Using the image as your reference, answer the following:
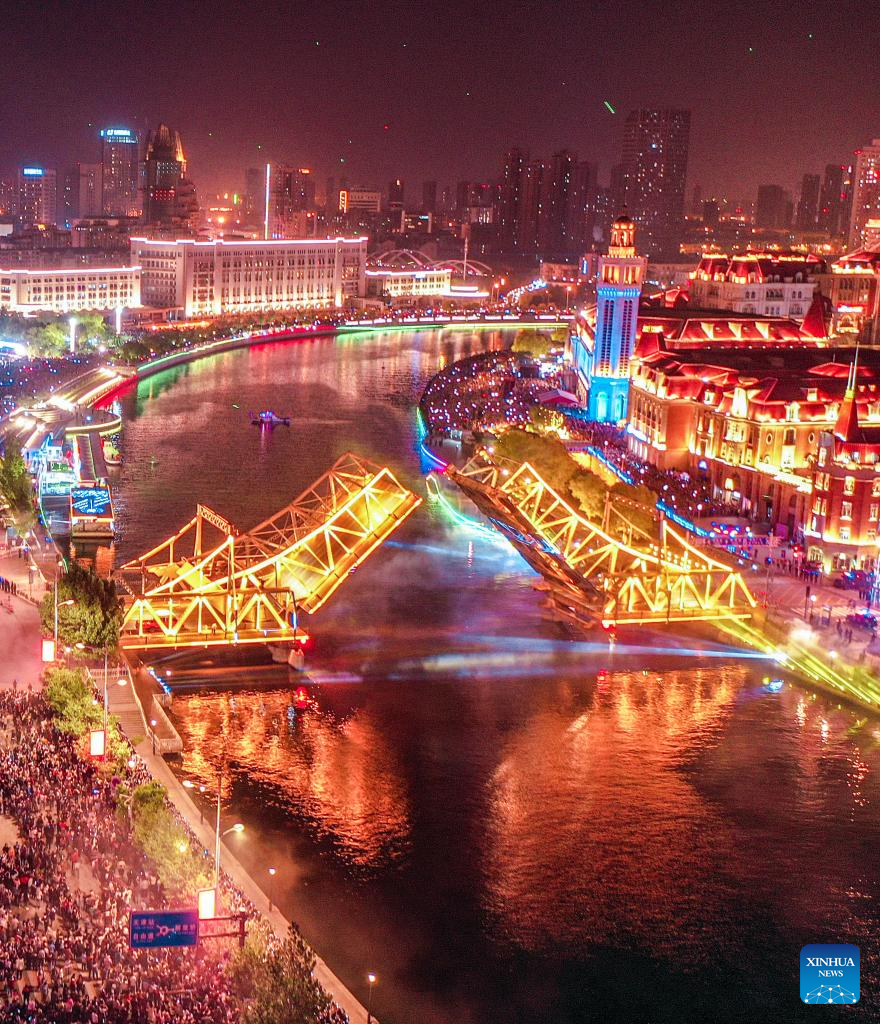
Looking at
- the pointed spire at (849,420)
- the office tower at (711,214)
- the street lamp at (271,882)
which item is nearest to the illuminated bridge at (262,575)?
the street lamp at (271,882)

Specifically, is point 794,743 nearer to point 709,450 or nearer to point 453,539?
point 453,539

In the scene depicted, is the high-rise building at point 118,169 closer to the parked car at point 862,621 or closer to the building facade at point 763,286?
the building facade at point 763,286

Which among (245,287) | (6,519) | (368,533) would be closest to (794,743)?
(368,533)

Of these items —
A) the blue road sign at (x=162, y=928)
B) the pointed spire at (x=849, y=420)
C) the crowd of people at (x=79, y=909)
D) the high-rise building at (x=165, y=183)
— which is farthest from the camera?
the high-rise building at (x=165, y=183)

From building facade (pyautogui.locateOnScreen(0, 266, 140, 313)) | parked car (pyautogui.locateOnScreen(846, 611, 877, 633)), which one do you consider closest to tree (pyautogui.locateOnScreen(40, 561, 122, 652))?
parked car (pyautogui.locateOnScreen(846, 611, 877, 633))

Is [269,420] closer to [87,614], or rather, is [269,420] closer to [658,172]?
[87,614]

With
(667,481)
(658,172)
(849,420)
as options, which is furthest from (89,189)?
(849,420)
